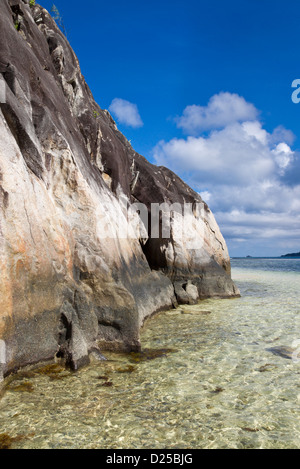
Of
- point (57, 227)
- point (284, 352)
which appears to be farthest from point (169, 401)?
point (57, 227)

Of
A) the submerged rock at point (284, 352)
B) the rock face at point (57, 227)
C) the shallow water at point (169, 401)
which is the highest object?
the rock face at point (57, 227)

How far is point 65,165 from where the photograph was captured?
826 cm

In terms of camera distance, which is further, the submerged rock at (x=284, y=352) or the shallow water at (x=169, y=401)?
the submerged rock at (x=284, y=352)

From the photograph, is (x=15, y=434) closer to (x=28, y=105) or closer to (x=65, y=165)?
(x=65, y=165)

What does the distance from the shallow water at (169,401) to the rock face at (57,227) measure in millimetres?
684

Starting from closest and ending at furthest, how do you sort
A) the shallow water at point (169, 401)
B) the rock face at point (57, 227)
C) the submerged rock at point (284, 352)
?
the shallow water at point (169, 401) < the rock face at point (57, 227) < the submerged rock at point (284, 352)

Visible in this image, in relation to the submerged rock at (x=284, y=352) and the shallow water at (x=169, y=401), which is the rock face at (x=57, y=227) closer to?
the shallow water at (x=169, y=401)

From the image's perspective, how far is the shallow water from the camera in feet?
12.7

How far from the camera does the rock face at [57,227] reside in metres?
5.52

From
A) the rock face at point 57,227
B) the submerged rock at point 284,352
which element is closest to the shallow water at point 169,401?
the submerged rock at point 284,352

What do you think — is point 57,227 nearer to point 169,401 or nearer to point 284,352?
point 169,401

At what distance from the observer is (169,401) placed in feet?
15.8

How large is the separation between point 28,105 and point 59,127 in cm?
123

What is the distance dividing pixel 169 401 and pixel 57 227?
4243mm
